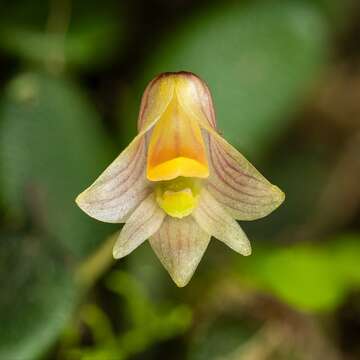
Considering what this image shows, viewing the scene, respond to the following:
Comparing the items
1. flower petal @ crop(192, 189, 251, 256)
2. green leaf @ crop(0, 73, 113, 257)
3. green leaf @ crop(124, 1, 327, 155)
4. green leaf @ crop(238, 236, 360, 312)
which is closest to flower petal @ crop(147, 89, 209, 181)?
flower petal @ crop(192, 189, 251, 256)

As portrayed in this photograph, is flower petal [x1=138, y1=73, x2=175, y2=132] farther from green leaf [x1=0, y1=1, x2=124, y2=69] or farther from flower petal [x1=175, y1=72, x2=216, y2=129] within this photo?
green leaf [x1=0, y1=1, x2=124, y2=69]

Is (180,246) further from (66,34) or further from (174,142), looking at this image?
(66,34)

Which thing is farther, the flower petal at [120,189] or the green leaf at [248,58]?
the green leaf at [248,58]

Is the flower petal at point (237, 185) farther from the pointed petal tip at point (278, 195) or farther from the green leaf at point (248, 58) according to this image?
the green leaf at point (248, 58)

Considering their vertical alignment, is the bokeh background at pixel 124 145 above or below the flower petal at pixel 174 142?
below

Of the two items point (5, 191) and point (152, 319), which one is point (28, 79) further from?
point (152, 319)

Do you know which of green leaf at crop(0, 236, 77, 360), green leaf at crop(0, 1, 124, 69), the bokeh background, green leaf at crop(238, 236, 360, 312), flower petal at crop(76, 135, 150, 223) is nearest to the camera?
flower petal at crop(76, 135, 150, 223)

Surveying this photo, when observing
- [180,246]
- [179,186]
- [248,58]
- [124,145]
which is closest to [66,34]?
[124,145]

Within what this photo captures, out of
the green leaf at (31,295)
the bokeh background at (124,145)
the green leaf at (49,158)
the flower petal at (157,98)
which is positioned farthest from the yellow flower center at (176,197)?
the green leaf at (49,158)
